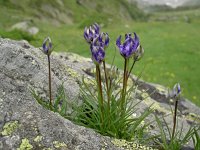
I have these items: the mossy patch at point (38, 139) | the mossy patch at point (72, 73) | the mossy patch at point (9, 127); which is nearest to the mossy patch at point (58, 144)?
the mossy patch at point (38, 139)

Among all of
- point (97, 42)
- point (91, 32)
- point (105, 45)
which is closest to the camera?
point (97, 42)

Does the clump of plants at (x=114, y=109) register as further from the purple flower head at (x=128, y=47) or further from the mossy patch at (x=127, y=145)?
the mossy patch at (x=127, y=145)

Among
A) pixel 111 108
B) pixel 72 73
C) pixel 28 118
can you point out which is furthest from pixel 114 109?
pixel 72 73

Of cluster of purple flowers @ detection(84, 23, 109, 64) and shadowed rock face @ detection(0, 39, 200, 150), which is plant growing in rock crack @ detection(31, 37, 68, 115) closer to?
shadowed rock face @ detection(0, 39, 200, 150)

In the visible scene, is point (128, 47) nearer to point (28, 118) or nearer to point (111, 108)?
point (111, 108)

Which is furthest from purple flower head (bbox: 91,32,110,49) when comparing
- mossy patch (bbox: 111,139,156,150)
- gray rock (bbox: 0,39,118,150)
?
mossy patch (bbox: 111,139,156,150)

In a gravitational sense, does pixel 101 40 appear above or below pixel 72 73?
above
